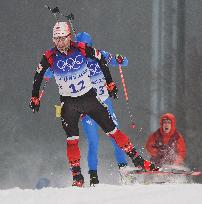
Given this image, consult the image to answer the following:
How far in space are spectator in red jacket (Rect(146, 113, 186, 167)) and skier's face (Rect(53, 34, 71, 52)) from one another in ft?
7.25

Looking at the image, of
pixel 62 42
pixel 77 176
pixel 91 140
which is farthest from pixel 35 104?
pixel 91 140

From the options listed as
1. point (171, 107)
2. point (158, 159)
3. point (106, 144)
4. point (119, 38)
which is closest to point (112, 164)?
point (106, 144)

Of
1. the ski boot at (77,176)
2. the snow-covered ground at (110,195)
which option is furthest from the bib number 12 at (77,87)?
the snow-covered ground at (110,195)

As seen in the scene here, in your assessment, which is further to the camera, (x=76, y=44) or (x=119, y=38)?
(x=119, y=38)

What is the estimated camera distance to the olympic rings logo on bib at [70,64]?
14.9ft

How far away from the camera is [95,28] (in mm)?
8695

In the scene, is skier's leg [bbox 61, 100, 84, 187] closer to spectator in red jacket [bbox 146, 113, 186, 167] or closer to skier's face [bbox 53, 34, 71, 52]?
skier's face [bbox 53, 34, 71, 52]

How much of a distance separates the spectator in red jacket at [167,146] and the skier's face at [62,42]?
221cm

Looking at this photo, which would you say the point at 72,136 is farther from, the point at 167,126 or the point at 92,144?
the point at 167,126

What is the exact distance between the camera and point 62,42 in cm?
446

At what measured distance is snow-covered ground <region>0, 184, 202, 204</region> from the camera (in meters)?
3.05

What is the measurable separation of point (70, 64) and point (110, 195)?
1518 millimetres

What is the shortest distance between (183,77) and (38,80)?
171 inches

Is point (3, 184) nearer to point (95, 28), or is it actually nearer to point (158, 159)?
point (95, 28)
